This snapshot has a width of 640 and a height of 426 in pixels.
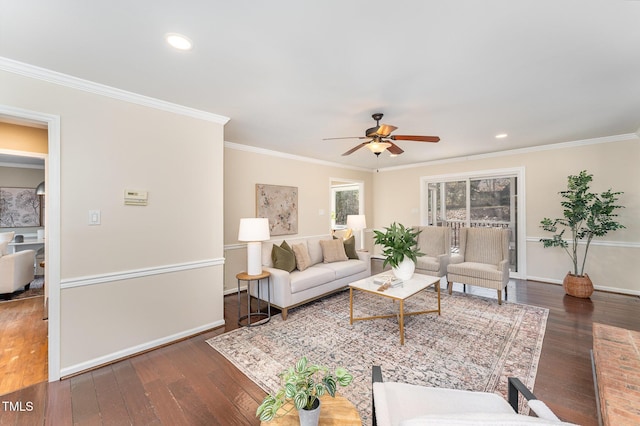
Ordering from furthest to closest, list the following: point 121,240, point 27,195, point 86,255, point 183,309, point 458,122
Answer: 1. point 27,195
2. point 458,122
3. point 183,309
4. point 121,240
5. point 86,255

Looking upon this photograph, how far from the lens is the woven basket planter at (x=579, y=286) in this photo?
396 cm

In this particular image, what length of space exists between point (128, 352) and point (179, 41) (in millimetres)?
2766

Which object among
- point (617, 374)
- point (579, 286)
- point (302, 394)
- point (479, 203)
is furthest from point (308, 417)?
point (479, 203)

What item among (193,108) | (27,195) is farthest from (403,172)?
(27,195)

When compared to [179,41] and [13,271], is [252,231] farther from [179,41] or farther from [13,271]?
[13,271]

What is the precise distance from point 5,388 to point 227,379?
1.70 metres

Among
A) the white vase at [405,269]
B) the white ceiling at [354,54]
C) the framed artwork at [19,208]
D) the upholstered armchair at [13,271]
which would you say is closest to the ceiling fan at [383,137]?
the white ceiling at [354,54]

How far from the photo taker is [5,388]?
2037 mm

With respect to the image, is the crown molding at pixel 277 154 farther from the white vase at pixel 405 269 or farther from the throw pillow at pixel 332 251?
the white vase at pixel 405 269

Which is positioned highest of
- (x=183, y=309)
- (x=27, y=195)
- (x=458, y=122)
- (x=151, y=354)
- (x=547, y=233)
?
(x=458, y=122)

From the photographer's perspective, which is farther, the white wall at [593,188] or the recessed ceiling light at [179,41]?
the white wall at [593,188]

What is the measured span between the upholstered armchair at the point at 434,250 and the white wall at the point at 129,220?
3.37 metres

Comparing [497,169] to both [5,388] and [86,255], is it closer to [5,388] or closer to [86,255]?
[86,255]

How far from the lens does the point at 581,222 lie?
439cm
